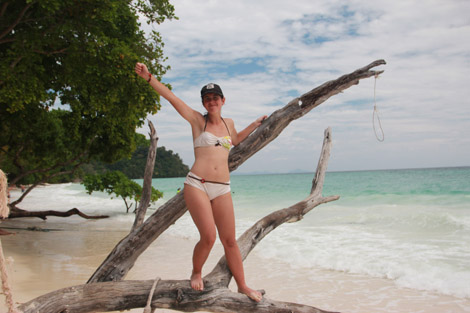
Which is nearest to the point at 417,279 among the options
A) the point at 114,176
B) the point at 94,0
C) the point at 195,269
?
the point at 195,269

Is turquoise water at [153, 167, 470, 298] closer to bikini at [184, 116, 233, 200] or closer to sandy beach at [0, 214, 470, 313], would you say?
sandy beach at [0, 214, 470, 313]

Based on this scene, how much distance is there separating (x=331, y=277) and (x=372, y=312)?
185 cm

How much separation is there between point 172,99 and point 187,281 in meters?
1.46

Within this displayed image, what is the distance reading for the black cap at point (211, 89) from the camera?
9.91ft

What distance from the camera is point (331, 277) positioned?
7.52m

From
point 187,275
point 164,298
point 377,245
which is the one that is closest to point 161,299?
point 164,298

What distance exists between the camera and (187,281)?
3104 millimetres

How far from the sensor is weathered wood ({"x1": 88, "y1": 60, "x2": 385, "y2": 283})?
3.44 metres

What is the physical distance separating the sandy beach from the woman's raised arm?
3674 mm

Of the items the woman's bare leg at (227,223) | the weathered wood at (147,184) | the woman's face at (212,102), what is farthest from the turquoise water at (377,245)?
the woman's face at (212,102)

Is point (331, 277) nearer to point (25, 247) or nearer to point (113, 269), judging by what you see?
point (113, 269)

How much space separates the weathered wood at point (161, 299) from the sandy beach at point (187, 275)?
2.58m

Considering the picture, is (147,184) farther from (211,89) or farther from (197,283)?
(211,89)

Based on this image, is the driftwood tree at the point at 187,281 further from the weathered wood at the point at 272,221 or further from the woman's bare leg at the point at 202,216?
the woman's bare leg at the point at 202,216
